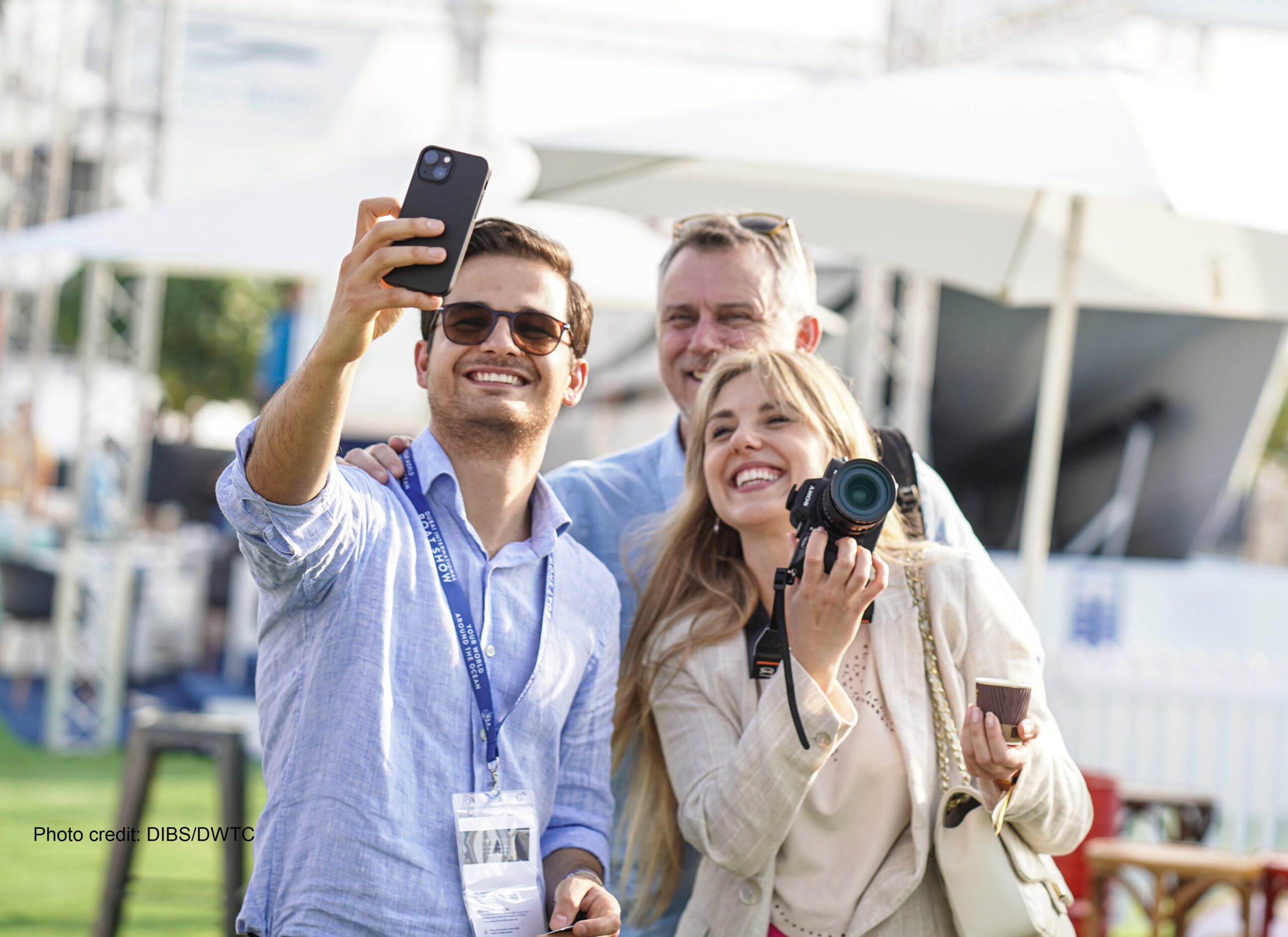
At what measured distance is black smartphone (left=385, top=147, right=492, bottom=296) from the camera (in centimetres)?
168

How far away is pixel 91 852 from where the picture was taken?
638 centimetres

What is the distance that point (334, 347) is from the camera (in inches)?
65.3

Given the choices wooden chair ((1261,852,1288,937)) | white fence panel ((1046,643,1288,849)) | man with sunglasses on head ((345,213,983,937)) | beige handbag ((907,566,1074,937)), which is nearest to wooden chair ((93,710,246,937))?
man with sunglasses on head ((345,213,983,937))

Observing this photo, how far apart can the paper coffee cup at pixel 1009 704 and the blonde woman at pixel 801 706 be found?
2 cm

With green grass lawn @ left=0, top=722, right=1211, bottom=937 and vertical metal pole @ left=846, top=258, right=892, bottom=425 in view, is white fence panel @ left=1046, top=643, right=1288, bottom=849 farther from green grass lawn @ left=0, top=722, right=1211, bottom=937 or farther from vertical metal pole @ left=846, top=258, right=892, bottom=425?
vertical metal pole @ left=846, top=258, right=892, bottom=425

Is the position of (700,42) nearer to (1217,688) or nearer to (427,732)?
(1217,688)

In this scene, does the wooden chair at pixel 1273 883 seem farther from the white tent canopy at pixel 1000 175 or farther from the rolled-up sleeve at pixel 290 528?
the rolled-up sleeve at pixel 290 528

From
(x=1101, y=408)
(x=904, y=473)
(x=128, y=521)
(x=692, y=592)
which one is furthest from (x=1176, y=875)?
(x=1101, y=408)

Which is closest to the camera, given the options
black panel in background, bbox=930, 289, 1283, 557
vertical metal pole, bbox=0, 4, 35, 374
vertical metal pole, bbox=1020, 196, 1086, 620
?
vertical metal pole, bbox=1020, 196, 1086, 620

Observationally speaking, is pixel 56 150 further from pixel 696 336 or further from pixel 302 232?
pixel 696 336

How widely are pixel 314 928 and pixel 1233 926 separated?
17.1ft

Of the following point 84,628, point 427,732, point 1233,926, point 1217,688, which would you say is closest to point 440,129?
point 84,628

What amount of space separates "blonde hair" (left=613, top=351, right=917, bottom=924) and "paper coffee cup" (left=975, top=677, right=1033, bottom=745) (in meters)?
0.36

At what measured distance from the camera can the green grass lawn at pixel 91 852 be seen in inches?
209
